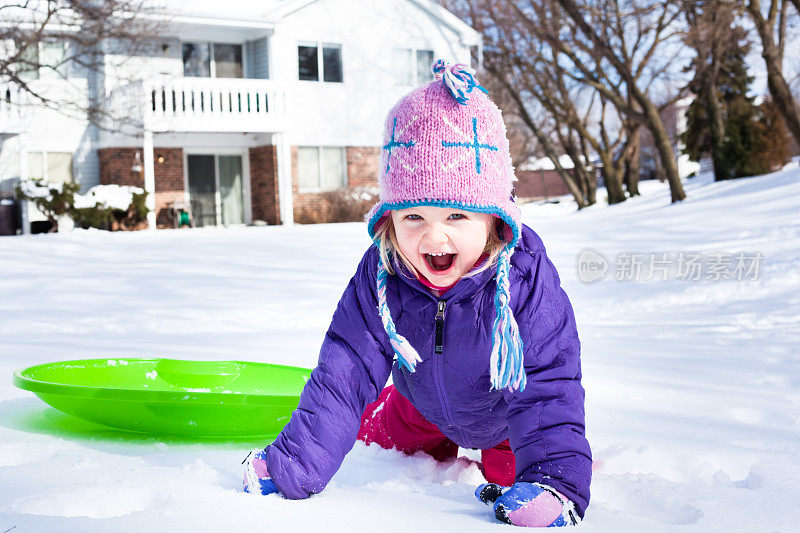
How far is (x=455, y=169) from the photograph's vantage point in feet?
6.22

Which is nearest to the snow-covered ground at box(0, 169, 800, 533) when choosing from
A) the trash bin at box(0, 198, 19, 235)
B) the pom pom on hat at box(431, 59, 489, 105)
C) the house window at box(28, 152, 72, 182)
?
the pom pom on hat at box(431, 59, 489, 105)

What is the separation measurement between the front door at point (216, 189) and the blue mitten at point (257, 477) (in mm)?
16851

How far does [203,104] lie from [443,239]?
1650 centimetres

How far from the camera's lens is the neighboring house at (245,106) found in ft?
55.0

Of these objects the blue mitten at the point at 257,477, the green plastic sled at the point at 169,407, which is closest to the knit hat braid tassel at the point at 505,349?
the blue mitten at the point at 257,477

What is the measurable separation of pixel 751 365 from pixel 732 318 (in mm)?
1488

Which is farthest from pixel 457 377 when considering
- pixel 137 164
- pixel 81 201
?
pixel 137 164

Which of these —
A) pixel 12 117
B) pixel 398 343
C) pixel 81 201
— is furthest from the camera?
pixel 12 117

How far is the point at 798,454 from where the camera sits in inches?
85.7

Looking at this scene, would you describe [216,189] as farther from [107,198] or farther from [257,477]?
[257,477]

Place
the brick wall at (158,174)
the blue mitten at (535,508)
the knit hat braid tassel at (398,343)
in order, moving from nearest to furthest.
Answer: the blue mitten at (535,508) → the knit hat braid tassel at (398,343) → the brick wall at (158,174)

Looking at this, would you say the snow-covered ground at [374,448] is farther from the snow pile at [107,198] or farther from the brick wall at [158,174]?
the brick wall at [158,174]

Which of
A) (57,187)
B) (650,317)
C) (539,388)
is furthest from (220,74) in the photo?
(539,388)

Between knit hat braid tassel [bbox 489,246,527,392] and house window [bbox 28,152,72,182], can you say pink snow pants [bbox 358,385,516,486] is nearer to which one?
knit hat braid tassel [bbox 489,246,527,392]
